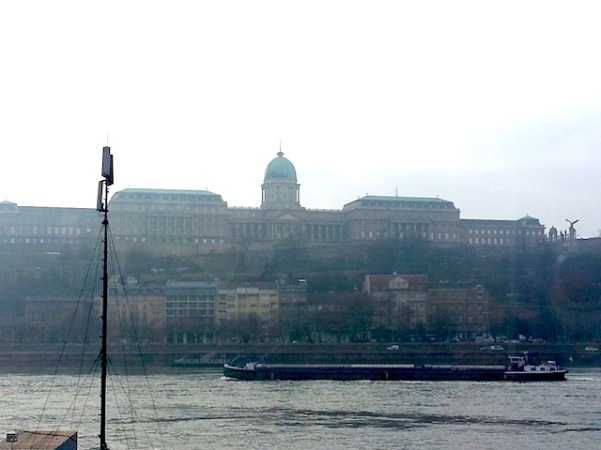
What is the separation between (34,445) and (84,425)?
12.5 metres

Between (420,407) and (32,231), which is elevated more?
(32,231)

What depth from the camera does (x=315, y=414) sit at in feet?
81.9

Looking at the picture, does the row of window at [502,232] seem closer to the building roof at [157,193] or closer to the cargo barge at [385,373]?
the building roof at [157,193]

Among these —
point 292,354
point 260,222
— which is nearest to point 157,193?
point 260,222

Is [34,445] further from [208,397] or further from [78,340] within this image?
[78,340]

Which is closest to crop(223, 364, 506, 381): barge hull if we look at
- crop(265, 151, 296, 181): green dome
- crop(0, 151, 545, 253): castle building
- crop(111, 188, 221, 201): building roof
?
crop(0, 151, 545, 253): castle building

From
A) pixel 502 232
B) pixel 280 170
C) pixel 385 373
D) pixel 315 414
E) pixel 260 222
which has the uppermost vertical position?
pixel 280 170

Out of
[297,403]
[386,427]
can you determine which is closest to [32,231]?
[297,403]

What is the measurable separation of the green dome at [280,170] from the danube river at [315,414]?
145 feet

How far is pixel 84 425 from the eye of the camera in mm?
22203

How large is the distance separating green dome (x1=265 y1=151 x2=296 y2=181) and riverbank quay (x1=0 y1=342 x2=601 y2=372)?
103ft

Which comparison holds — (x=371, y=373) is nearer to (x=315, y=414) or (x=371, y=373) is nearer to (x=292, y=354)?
(x=292, y=354)

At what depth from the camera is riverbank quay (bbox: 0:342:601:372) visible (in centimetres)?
4294

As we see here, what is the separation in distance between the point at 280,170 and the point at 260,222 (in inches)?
194
